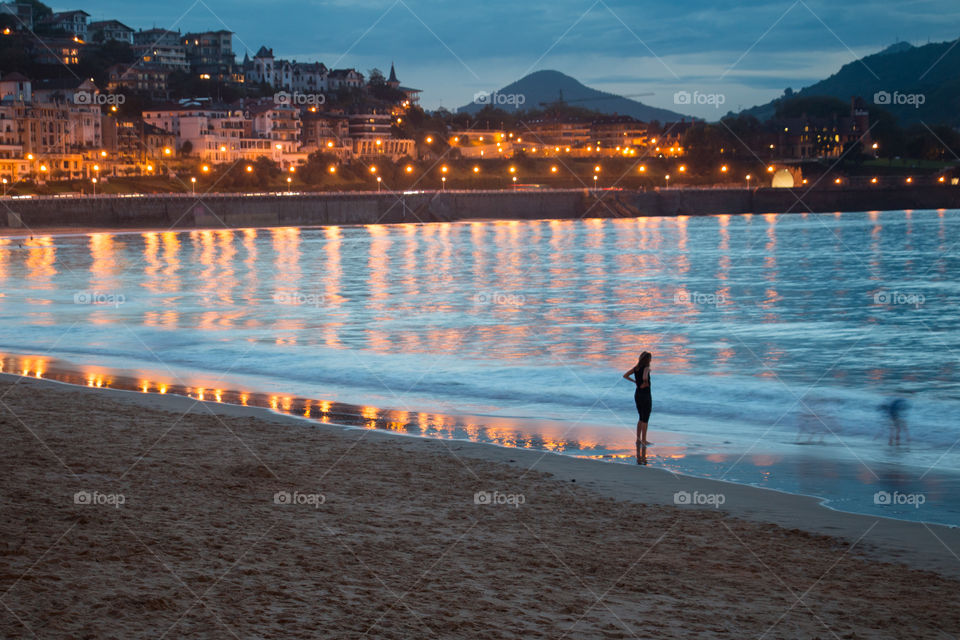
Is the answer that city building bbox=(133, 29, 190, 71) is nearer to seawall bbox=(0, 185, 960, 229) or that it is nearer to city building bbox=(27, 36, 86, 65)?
city building bbox=(27, 36, 86, 65)

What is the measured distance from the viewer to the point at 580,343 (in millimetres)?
25109

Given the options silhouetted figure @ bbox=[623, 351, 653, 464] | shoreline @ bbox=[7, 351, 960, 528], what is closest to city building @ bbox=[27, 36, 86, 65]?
shoreline @ bbox=[7, 351, 960, 528]

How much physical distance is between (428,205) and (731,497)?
11762cm

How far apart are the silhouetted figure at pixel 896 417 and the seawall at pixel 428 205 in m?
82.1

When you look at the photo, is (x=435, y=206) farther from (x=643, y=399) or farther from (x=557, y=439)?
(x=643, y=399)

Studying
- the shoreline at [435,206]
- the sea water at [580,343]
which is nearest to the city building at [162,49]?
the shoreline at [435,206]

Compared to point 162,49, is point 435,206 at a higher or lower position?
lower

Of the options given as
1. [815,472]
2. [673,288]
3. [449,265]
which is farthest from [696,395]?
[449,265]

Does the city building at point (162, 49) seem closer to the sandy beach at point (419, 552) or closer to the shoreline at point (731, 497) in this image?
the shoreline at point (731, 497)

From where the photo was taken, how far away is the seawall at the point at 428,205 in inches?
3590

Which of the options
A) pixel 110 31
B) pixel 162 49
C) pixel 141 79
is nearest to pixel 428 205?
pixel 141 79

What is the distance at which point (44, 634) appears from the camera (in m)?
5.43

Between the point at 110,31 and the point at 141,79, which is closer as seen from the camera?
the point at 141,79

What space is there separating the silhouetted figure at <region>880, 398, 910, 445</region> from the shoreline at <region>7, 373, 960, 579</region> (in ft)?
15.4
